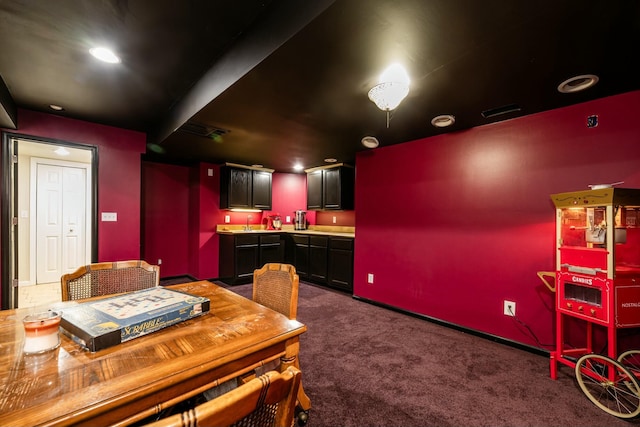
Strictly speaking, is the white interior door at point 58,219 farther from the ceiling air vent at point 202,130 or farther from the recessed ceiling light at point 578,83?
the recessed ceiling light at point 578,83

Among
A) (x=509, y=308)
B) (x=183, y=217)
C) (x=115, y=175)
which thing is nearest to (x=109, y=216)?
(x=115, y=175)

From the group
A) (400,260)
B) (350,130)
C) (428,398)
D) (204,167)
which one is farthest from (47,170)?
(428,398)

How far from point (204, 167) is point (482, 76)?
14.3 ft

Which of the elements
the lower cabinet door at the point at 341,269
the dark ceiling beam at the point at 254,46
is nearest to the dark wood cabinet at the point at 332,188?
the lower cabinet door at the point at 341,269

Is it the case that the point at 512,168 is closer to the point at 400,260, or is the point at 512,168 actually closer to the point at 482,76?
the point at 482,76

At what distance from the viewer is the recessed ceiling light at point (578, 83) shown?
6.06 feet

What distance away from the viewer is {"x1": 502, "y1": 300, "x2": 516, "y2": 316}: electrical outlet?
8.34 feet

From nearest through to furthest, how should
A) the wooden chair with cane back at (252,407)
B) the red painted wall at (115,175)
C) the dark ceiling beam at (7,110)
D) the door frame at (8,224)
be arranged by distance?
1. the wooden chair with cane back at (252,407)
2. the dark ceiling beam at (7,110)
3. the door frame at (8,224)
4. the red painted wall at (115,175)

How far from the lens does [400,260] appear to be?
3.43 meters

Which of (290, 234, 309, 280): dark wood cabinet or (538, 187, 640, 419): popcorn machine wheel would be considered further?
(290, 234, 309, 280): dark wood cabinet

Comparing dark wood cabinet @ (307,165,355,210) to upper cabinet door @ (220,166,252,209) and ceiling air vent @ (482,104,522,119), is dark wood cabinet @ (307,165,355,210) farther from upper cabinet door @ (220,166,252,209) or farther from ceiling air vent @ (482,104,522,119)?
ceiling air vent @ (482,104,522,119)

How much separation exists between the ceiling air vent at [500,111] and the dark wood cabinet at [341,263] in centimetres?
238

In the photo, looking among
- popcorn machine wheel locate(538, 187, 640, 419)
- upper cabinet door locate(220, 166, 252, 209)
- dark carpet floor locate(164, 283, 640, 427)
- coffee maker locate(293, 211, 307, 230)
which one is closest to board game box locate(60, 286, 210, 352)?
dark carpet floor locate(164, 283, 640, 427)

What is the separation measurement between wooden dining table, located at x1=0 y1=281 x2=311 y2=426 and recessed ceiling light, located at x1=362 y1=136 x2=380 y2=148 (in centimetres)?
268
